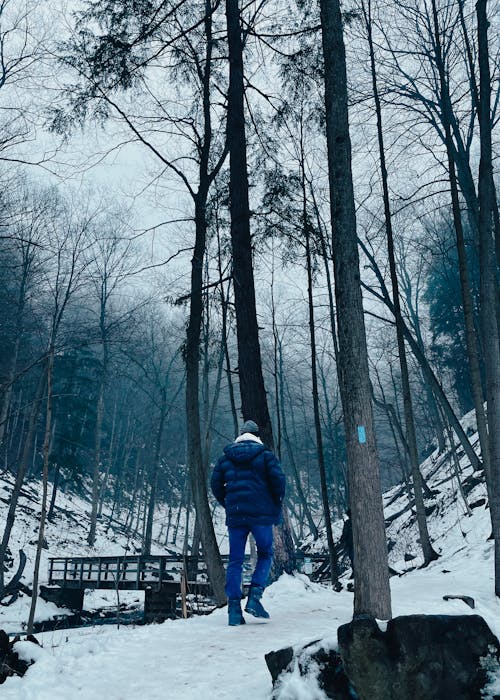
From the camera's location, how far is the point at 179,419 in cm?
4381

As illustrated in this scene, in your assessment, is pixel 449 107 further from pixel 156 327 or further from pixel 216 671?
pixel 156 327

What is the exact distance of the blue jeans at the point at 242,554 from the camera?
5145mm

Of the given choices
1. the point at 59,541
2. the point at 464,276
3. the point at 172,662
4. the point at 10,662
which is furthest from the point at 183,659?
the point at 59,541

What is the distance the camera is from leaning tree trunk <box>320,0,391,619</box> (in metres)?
4.71

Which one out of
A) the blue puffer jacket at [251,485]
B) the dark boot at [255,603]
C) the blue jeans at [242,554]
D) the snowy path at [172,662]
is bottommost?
the snowy path at [172,662]

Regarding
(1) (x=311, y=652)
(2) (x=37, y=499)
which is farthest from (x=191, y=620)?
(2) (x=37, y=499)

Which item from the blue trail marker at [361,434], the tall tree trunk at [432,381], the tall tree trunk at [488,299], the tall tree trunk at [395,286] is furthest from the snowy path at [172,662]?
the tall tree trunk at [432,381]

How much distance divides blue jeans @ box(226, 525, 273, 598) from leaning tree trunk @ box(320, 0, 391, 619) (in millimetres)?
844

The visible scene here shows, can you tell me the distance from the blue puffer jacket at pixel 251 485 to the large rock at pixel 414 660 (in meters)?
2.16

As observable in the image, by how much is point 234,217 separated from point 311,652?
767 centimetres

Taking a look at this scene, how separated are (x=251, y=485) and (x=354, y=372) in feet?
4.61

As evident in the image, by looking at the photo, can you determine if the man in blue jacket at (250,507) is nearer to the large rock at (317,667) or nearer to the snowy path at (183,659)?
the snowy path at (183,659)

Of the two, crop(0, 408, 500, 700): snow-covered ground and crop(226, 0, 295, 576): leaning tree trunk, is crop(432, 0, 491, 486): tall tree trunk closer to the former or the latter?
crop(0, 408, 500, 700): snow-covered ground

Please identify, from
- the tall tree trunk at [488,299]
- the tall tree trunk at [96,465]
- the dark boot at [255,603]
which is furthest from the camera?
the tall tree trunk at [96,465]
